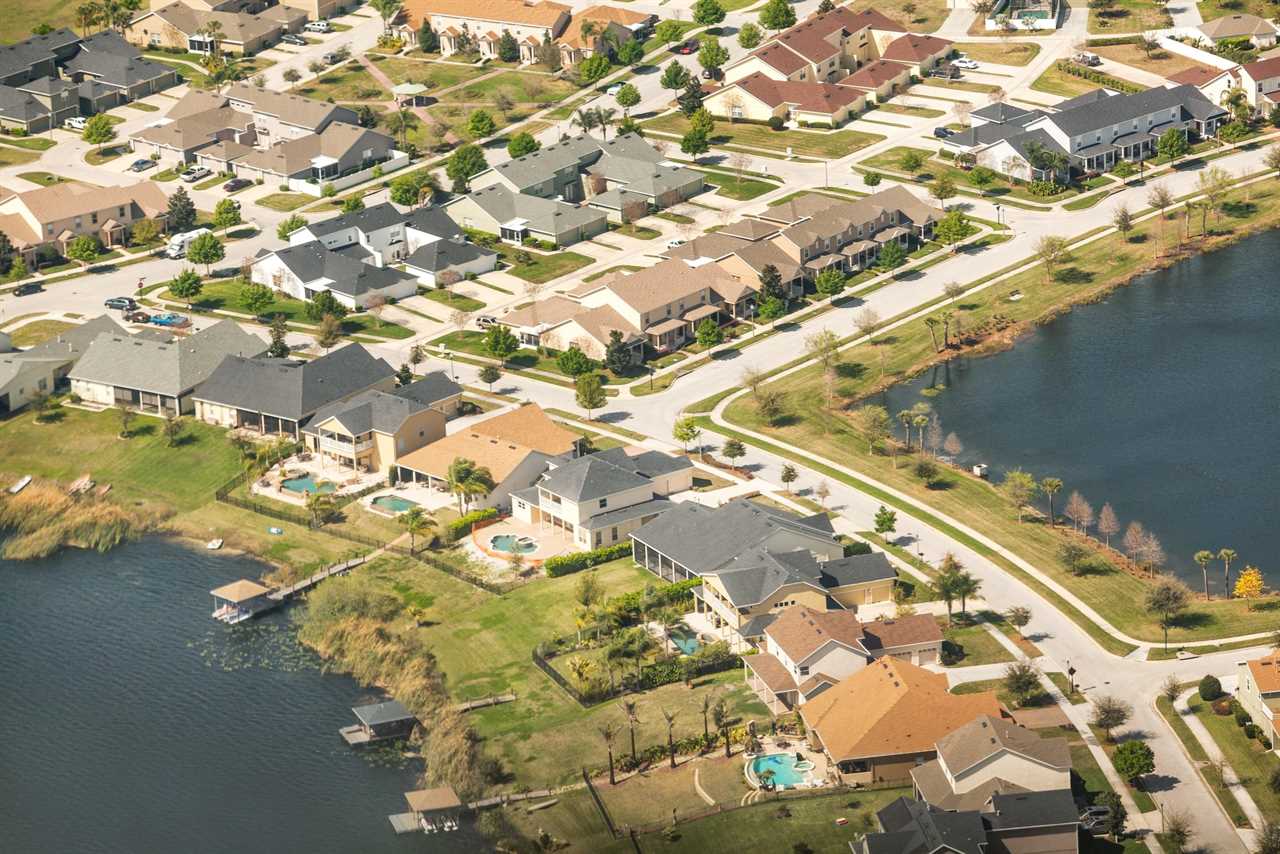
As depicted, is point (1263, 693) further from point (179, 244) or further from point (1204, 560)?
point (179, 244)

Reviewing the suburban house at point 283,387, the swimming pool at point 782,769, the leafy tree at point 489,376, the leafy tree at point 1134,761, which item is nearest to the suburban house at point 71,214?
the suburban house at point 283,387

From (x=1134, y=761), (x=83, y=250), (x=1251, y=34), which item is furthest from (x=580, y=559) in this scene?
(x=1251, y=34)

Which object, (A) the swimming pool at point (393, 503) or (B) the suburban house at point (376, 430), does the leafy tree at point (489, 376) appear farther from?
(A) the swimming pool at point (393, 503)

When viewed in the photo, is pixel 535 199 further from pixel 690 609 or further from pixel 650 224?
pixel 690 609

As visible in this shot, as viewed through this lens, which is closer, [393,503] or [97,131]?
[393,503]

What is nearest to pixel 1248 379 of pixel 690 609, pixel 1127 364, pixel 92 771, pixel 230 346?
pixel 1127 364

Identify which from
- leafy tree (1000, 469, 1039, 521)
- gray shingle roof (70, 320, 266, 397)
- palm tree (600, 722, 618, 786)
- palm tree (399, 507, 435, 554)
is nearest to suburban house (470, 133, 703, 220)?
gray shingle roof (70, 320, 266, 397)
